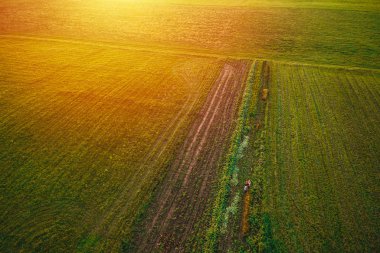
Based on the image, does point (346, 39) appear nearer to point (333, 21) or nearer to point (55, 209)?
point (333, 21)

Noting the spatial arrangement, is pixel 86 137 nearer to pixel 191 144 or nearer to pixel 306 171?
pixel 191 144

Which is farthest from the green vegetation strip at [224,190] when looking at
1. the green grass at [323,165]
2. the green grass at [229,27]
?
the green grass at [229,27]

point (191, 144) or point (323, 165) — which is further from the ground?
point (191, 144)

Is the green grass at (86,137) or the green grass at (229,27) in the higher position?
the green grass at (229,27)

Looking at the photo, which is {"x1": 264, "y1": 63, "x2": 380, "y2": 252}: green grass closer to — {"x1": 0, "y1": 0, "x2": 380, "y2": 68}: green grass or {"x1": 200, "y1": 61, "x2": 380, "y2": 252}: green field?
{"x1": 200, "y1": 61, "x2": 380, "y2": 252}: green field

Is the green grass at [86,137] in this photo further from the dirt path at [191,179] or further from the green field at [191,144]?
the dirt path at [191,179]

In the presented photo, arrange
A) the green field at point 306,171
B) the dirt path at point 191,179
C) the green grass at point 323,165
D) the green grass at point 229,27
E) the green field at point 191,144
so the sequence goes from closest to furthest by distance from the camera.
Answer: the green field at point 306,171
the green grass at point 323,165
the dirt path at point 191,179
the green field at point 191,144
the green grass at point 229,27

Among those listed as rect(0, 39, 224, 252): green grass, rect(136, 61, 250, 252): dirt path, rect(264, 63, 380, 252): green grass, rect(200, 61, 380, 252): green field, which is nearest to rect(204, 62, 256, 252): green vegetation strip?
rect(200, 61, 380, 252): green field

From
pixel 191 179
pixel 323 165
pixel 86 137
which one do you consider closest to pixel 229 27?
pixel 323 165
